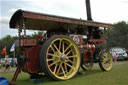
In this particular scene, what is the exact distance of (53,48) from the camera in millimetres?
6863

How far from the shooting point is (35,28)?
8.14m

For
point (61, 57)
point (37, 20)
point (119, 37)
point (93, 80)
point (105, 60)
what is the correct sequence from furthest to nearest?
point (119, 37) → point (105, 60) → point (37, 20) → point (61, 57) → point (93, 80)

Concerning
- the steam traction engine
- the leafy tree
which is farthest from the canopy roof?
the leafy tree

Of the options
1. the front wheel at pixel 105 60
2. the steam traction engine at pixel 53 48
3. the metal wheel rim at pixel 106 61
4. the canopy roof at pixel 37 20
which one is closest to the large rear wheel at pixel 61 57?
the steam traction engine at pixel 53 48

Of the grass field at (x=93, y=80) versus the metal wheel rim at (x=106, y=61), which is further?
the metal wheel rim at (x=106, y=61)

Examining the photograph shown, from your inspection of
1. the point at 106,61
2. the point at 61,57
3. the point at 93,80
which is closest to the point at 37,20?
the point at 61,57

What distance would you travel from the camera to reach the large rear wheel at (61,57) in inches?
247

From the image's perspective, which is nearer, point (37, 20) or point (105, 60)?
point (37, 20)

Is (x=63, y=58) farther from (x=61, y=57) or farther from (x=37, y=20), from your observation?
(x=37, y=20)

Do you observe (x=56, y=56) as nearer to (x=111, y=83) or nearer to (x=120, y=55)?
(x=111, y=83)

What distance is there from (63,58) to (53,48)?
60 cm

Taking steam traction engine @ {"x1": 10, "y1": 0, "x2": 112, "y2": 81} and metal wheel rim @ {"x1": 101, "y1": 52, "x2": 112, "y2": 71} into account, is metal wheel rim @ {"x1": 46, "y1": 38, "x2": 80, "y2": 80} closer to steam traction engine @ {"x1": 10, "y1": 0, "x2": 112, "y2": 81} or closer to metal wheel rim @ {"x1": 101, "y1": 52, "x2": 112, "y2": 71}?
steam traction engine @ {"x1": 10, "y1": 0, "x2": 112, "y2": 81}

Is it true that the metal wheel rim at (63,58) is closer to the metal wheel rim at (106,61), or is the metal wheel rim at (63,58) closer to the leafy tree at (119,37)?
the metal wheel rim at (106,61)

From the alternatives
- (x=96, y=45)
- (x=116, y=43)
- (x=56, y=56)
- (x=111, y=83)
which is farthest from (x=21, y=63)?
(x=116, y=43)
